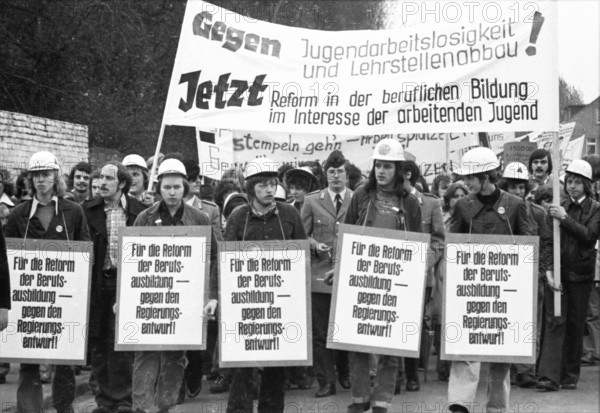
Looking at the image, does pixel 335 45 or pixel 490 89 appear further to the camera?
pixel 335 45

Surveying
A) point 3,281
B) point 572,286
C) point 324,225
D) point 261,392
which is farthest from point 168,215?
point 572,286

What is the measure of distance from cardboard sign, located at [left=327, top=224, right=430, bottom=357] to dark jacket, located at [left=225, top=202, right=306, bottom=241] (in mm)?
401

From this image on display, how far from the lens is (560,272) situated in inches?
439

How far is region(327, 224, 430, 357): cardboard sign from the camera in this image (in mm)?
8938

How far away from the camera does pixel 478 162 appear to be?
920 cm

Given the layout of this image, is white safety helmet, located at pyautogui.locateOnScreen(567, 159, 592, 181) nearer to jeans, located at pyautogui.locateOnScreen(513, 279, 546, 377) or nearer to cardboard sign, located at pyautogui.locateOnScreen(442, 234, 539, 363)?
jeans, located at pyautogui.locateOnScreen(513, 279, 546, 377)

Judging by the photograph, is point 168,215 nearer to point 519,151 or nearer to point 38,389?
point 38,389

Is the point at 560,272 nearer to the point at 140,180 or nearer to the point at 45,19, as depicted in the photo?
the point at 140,180

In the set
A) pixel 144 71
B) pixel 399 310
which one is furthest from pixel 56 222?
pixel 144 71

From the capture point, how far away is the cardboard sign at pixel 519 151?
16078 mm

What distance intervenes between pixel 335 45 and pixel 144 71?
17.6 m

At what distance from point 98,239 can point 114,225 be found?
0.19 m

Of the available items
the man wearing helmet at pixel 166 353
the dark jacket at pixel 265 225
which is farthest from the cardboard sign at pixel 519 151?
the man wearing helmet at pixel 166 353

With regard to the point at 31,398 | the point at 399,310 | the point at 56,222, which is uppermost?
the point at 56,222
